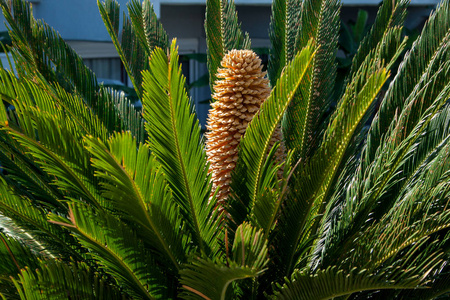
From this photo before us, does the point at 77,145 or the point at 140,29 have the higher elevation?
the point at 140,29

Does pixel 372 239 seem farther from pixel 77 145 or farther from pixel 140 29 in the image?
pixel 140 29

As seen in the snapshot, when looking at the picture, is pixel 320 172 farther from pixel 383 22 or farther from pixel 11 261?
pixel 383 22

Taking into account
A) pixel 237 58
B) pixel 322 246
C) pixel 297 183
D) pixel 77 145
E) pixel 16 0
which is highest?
pixel 16 0

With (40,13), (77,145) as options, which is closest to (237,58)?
(77,145)

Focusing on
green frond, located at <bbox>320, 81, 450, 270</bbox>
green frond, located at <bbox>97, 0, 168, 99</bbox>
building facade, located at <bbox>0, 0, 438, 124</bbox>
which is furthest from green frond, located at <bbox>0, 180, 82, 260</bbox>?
building facade, located at <bbox>0, 0, 438, 124</bbox>

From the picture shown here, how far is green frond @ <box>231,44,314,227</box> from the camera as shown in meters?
1.60

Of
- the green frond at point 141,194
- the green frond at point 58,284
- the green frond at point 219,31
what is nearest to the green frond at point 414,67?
the green frond at point 141,194

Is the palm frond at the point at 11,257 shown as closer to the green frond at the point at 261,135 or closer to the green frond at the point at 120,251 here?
the green frond at the point at 120,251

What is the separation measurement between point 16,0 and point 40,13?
5028 millimetres

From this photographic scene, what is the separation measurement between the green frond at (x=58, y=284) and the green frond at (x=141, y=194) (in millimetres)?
213

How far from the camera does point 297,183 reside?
1.78 metres

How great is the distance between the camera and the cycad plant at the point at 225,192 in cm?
150

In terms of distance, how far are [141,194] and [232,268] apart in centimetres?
40

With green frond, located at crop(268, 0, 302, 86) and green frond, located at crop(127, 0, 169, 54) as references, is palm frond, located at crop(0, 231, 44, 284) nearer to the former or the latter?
green frond, located at crop(127, 0, 169, 54)
